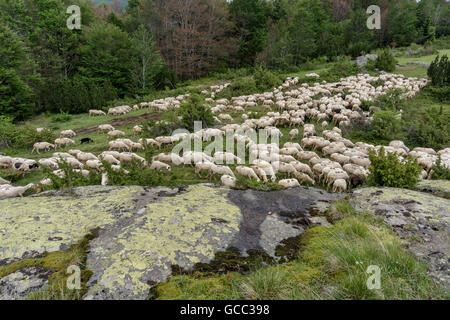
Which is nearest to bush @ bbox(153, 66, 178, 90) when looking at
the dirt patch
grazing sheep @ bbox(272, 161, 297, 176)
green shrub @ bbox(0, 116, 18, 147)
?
the dirt patch

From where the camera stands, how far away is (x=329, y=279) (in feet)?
9.30

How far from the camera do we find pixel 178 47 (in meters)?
40.0

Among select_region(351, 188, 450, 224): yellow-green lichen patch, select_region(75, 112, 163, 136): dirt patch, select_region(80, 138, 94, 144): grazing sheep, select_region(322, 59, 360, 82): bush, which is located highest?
select_region(322, 59, 360, 82): bush

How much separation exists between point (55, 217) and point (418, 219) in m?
5.92

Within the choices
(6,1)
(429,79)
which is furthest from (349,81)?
(6,1)

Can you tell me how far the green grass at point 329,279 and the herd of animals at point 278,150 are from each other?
3154 millimetres

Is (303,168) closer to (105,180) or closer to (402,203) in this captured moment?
(402,203)

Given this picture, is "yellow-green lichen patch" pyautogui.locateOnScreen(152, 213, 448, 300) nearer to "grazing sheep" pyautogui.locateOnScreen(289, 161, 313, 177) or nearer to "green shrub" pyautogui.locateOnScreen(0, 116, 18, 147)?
"grazing sheep" pyautogui.locateOnScreen(289, 161, 313, 177)

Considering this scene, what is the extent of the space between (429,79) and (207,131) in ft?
76.6

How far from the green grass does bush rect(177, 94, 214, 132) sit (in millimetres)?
12046

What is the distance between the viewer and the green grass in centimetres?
256

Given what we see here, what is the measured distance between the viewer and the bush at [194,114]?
1455cm

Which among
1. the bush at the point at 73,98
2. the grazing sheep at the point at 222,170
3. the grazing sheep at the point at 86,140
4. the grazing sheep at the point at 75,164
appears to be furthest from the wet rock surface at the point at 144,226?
the bush at the point at 73,98
